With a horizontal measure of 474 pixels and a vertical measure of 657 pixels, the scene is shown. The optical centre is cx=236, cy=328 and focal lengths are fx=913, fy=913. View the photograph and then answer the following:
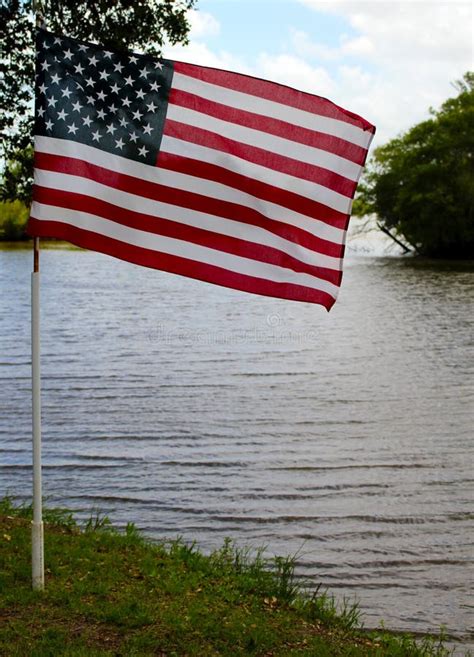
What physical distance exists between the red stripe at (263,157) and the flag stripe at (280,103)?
0.80 ft

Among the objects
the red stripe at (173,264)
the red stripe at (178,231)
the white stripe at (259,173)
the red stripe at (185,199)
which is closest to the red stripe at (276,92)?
the white stripe at (259,173)

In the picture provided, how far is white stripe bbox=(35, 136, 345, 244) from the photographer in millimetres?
6133

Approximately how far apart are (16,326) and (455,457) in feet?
63.4

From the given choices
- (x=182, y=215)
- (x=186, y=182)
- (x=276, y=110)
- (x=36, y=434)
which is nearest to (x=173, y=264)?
(x=182, y=215)

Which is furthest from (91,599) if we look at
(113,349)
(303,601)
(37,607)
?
(113,349)

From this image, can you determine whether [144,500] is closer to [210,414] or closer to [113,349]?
[210,414]

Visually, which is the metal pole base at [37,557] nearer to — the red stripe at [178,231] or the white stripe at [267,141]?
the red stripe at [178,231]

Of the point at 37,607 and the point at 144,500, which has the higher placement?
the point at 37,607

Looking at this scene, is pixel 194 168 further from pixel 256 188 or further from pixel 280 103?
pixel 280 103

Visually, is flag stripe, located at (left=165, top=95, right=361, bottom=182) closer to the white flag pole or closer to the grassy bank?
the white flag pole

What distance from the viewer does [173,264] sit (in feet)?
20.7

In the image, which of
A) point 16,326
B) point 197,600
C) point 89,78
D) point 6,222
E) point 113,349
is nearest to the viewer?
point 89,78

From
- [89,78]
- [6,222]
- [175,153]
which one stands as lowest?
[6,222]

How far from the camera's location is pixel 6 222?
325 ft
